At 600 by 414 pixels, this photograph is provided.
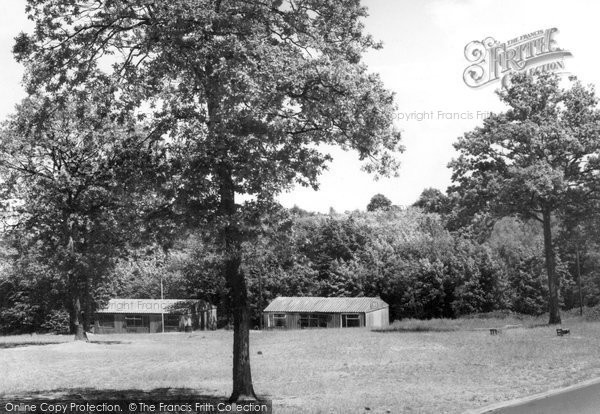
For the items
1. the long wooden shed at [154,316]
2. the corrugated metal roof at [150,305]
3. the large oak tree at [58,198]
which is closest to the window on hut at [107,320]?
the long wooden shed at [154,316]

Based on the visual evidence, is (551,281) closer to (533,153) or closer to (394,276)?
(533,153)

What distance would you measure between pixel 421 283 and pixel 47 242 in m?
45.1

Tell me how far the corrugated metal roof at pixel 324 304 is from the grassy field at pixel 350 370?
33472mm

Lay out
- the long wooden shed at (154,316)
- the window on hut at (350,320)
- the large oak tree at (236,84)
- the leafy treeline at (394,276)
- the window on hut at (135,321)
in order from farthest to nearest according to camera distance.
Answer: the window on hut at (135,321) → the long wooden shed at (154,316) → the window on hut at (350,320) → the leafy treeline at (394,276) → the large oak tree at (236,84)

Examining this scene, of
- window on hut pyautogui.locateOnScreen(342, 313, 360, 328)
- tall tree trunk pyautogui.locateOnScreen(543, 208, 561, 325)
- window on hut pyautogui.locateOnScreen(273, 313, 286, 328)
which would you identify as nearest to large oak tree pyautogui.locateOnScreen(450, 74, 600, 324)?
tall tree trunk pyautogui.locateOnScreen(543, 208, 561, 325)

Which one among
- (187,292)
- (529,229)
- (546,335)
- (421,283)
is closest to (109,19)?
(546,335)

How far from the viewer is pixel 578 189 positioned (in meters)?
43.8

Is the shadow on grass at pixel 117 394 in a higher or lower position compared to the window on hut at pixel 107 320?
→ higher

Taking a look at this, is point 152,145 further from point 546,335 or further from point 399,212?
point 399,212

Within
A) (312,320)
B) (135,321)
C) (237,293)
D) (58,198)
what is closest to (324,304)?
(312,320)

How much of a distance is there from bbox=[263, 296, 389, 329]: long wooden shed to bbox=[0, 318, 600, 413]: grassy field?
1301 inches

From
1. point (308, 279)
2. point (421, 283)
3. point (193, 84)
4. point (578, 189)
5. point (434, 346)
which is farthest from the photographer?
point (308, 279)

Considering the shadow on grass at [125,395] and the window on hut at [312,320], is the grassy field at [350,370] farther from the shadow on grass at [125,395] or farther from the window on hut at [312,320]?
the window on hut at [312,320]

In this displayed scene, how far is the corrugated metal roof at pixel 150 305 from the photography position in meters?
88.7
